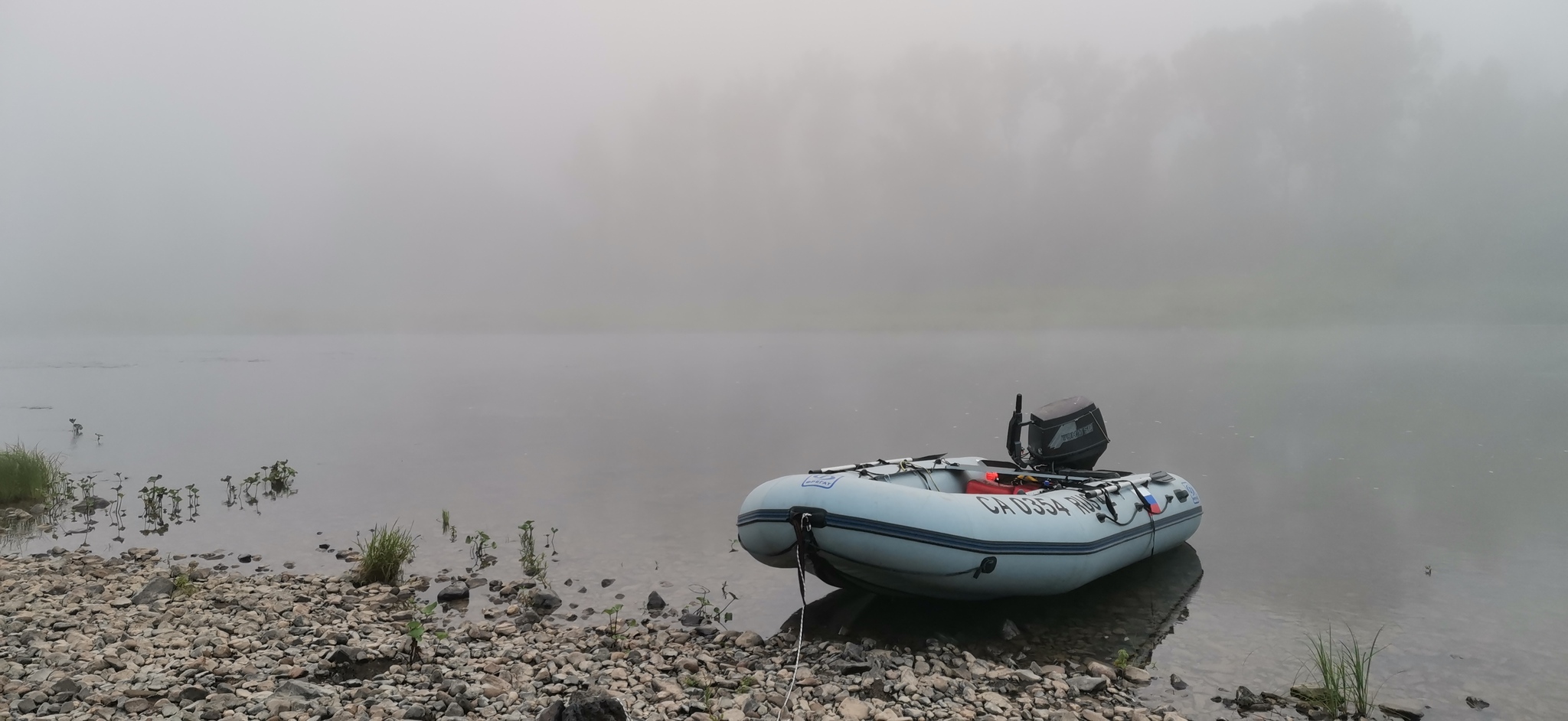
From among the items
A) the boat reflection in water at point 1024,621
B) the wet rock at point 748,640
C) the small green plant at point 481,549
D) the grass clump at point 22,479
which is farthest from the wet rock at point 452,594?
the grass clump at point 22,479

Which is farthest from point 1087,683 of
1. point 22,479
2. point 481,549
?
point 22,479

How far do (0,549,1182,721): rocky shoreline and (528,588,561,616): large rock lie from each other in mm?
298

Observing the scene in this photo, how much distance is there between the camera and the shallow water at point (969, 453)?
690 centimetres

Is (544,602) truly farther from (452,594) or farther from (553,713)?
(553,713)

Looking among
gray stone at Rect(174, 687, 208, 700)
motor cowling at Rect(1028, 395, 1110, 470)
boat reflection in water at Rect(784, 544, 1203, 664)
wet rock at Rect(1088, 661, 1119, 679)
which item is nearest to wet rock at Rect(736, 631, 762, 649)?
boat reflection in water at Rect(784, 544, 1203, 664)

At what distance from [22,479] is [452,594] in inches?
314

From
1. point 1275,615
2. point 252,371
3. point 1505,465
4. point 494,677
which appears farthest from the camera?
point 252,371

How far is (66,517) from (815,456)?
40.0 ft

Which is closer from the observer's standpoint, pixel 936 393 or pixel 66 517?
pixel 66 517

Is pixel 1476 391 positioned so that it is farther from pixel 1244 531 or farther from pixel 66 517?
pixel 66 517

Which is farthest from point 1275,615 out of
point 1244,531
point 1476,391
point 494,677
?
point 1476,391

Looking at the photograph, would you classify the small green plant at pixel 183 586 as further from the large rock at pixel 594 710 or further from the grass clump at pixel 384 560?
the large rock at pixel 594 710

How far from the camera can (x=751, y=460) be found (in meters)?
16.8

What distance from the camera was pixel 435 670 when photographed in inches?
190
